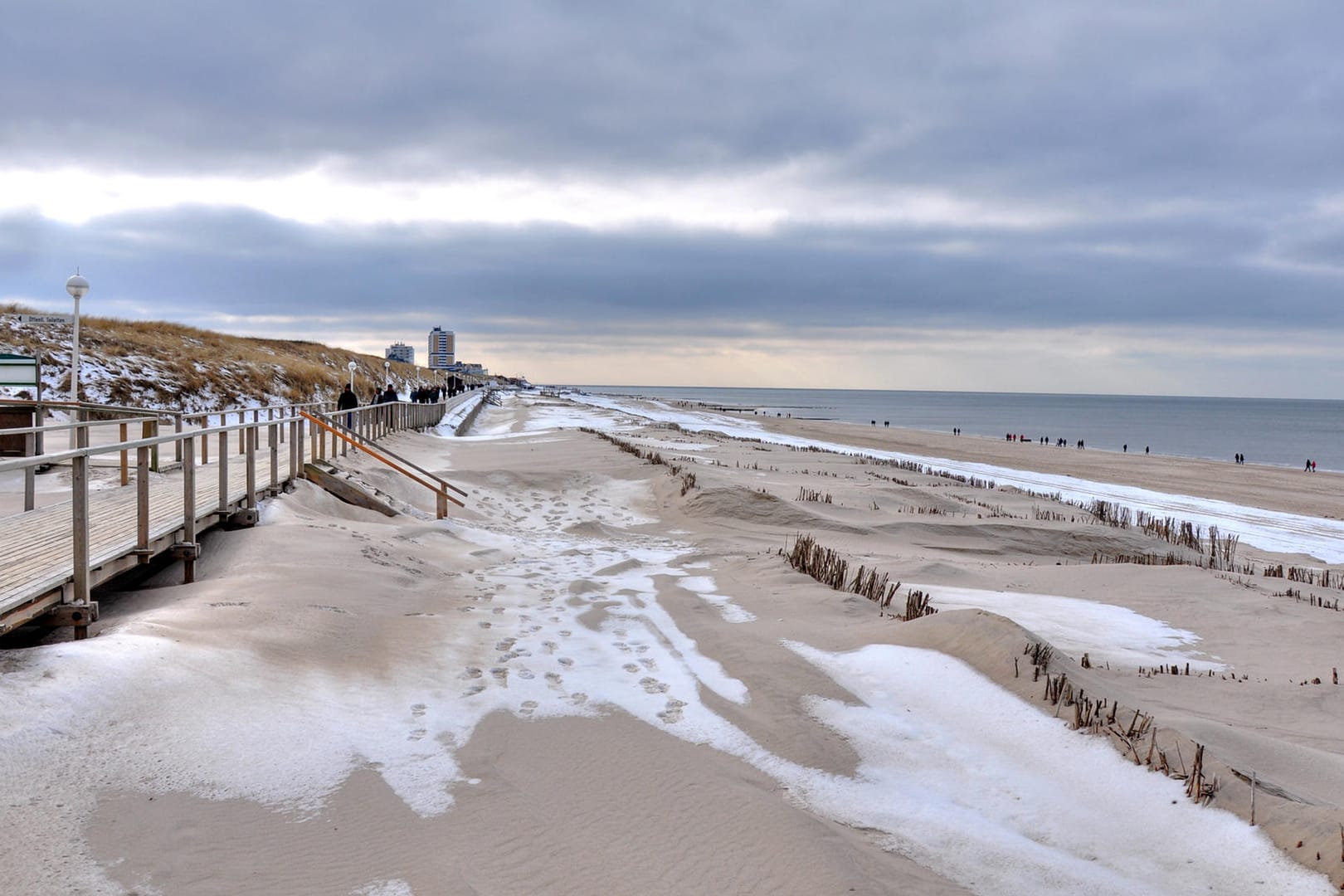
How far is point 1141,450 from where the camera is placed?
48156 mm

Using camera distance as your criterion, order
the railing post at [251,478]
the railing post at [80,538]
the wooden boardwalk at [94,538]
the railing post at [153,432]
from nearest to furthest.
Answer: the wooden boardwalk at [94,538] < the railing post at [80,538] < the railing post at [251,478] < the railing post at [153,432]

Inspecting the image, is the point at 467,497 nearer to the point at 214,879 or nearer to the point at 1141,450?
the point at 214,879

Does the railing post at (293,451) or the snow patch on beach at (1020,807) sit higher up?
the railing post at (293,451)

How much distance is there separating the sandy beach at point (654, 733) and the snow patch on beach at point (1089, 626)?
0.15 feet

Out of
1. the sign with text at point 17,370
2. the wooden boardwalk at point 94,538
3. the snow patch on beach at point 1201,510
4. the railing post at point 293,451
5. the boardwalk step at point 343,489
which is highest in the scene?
the sign with text at point 17,370

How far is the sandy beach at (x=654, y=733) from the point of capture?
325cm

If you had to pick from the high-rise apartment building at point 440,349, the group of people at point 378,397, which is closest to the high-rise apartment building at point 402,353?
the high-rise apartment building at point 440,349

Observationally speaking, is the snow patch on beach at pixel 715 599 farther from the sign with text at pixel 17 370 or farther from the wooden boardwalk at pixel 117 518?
the sign with text at pixel 17 370

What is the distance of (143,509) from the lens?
6.57 m

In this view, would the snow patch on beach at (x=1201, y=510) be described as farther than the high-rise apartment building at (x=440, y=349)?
No

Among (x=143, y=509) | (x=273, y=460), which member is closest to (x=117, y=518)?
(x=143, y=509)

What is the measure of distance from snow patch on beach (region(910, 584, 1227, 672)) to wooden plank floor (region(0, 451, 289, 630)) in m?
6.40

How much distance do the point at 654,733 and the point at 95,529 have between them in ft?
17.0

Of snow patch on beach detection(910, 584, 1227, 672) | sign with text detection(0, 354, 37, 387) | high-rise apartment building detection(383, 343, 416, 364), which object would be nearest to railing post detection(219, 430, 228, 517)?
snow patch on beach detection(910, 584, 1227, 672)
